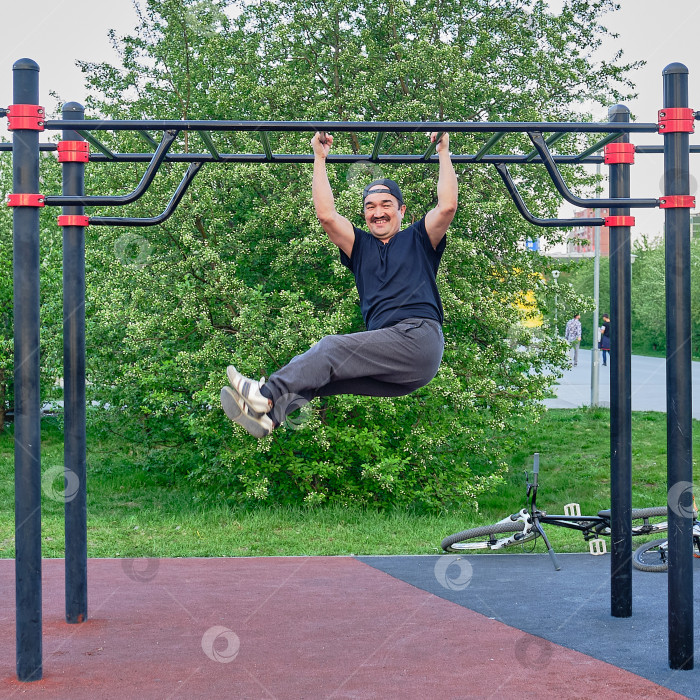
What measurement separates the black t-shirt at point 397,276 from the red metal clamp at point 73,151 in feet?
6.14

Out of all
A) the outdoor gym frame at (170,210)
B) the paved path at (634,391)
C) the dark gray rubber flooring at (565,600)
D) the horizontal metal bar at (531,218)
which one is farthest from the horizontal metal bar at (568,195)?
the paved path at (634,391)

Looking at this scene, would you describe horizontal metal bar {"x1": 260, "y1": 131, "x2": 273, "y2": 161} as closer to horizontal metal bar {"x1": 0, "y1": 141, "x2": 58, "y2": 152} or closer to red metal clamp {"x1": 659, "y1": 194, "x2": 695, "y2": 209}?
horizontal metal bar {"x1": 0, "y1": 141, "x2": 58, "y2": 152}

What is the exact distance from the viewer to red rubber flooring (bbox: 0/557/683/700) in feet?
13.4

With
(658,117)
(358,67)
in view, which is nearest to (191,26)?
(358,67)

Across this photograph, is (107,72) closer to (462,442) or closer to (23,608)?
(462,442)

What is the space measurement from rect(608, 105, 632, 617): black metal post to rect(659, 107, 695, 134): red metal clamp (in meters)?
0.84

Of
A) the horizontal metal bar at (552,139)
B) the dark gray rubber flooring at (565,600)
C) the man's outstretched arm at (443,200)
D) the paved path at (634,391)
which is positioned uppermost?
the horizontal metal bar at (552,139)

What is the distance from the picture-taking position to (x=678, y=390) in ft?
14.7

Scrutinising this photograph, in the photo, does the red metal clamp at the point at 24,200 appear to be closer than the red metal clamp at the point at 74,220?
Yes

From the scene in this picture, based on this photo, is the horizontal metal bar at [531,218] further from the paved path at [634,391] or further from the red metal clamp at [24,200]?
the paved path at [634,391]

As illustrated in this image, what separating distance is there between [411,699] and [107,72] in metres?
11.8

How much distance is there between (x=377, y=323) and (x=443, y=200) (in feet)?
2.23

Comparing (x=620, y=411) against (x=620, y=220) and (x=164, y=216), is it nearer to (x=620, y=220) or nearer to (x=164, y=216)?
(x=620, y=220)

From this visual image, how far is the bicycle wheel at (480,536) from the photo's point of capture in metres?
7.04
